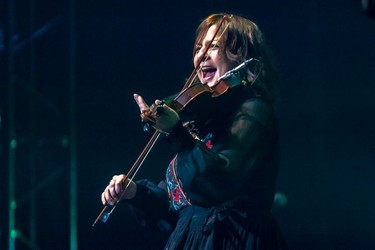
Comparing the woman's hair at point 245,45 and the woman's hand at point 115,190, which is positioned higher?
the woman's hair at point 245,45

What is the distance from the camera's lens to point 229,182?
77.6 inches

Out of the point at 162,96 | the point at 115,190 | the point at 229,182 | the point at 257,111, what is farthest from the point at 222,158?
the point at 162,96

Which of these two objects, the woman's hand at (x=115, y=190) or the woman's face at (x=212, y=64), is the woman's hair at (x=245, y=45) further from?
the woman's hand at (x=115, y=190)

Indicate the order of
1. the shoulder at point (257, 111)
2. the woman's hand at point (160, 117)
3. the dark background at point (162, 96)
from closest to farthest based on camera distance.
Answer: the woman's hand at point (160, 117) < the shoulder at point (257, 111) < the dark background at point (162, 96)

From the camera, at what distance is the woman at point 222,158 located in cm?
196

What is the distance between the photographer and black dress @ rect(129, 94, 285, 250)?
196 cm

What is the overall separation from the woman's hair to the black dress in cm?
16

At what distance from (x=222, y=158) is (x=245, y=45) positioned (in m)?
0.45

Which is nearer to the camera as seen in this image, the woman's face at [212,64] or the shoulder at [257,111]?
the shoulder at [257,111]

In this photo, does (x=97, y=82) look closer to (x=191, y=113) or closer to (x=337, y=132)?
(x=337, y=132)

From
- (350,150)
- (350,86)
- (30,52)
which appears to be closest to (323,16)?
(350,86)

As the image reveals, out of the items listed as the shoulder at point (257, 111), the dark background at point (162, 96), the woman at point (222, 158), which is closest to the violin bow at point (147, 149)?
the woman at point (222, 158)

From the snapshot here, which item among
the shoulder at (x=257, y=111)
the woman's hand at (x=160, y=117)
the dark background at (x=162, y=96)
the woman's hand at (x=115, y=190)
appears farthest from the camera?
the dark background at (x=162, y=96)

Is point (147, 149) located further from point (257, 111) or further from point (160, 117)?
point (257, 111)
